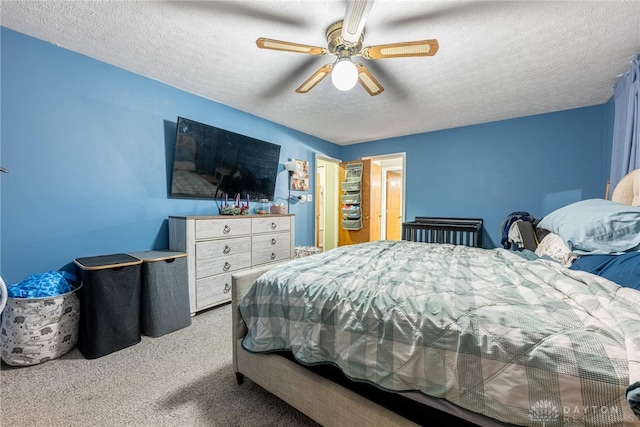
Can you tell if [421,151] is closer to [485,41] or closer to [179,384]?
[485,41]

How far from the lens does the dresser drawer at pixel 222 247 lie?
256 centimetres

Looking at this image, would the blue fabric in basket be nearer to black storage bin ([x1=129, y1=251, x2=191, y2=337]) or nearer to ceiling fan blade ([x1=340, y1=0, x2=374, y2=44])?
black storage bin ([x1=129, y1=251, x2=191, y2=337])

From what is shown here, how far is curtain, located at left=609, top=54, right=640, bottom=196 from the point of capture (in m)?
2.02

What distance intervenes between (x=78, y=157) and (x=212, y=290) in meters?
1.72

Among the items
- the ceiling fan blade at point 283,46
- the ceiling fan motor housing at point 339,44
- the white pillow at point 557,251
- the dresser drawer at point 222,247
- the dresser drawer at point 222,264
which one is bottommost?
the dresser drawer at point 222,264

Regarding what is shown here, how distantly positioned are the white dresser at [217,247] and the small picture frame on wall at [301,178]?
104cm

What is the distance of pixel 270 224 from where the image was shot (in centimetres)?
331

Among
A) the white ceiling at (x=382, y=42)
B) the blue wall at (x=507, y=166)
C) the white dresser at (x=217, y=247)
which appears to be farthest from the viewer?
the blue wall at (x=507, y=166)

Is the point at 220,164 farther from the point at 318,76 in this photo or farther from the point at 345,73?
the point at 345,73

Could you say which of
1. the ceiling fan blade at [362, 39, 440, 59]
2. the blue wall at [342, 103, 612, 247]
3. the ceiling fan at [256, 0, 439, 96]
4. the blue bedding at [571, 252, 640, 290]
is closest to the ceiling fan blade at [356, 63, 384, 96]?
the ceiling fan at [256, 0, 439, 96]

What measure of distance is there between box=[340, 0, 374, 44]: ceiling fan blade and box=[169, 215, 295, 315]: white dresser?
208cm

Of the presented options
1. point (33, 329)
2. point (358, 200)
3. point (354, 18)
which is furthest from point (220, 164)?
point (358, 200)

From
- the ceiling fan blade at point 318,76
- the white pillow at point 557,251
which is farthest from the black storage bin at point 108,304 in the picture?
the white pillow at point 557,251

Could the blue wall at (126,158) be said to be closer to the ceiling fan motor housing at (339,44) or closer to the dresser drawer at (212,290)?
the dresser drawer at (212,290)
